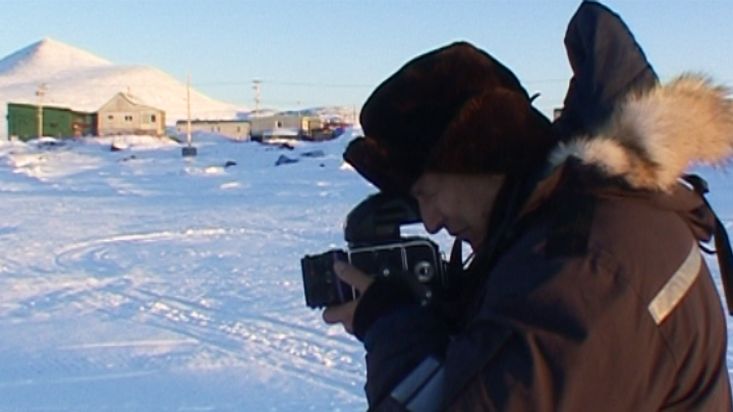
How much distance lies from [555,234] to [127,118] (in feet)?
246

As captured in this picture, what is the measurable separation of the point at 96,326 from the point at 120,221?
857cm

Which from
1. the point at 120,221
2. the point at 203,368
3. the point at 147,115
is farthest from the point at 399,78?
the point at 147,115

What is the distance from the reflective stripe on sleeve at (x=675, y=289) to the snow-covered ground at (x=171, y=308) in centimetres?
31

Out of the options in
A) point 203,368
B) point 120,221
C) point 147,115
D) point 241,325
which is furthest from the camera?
point 147,115

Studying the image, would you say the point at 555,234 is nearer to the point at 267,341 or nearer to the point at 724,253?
the point at 724,253

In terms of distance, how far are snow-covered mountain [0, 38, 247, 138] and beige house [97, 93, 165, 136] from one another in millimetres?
20613

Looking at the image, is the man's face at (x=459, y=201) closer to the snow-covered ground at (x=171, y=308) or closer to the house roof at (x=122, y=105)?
the snow-covered ground at (x=171, y=308)

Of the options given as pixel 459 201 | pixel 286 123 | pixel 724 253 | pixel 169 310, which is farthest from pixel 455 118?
pixel 286 123

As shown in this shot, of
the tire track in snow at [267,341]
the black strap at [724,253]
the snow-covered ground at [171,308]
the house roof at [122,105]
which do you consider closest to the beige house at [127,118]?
the house roof at [122,105]

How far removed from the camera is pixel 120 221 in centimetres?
1568

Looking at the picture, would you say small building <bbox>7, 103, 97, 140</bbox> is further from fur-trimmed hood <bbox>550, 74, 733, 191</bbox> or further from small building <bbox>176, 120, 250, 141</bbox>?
fur-trimmed hood <bbox>550, 74, 733, 191</bbox>

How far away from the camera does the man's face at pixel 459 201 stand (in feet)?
4.40

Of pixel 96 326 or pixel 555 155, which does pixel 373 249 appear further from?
pixel 96 326

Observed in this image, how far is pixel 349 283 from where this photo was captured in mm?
1466
